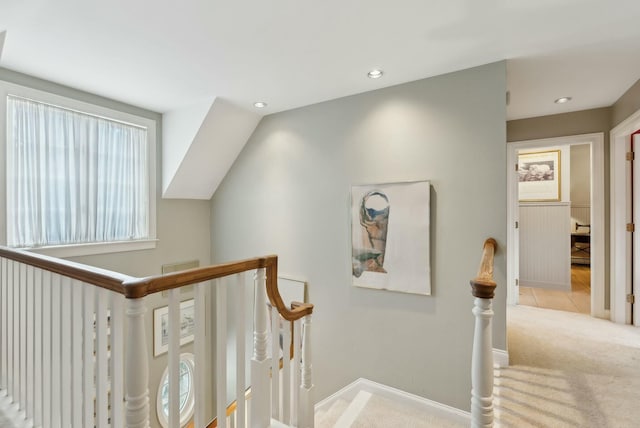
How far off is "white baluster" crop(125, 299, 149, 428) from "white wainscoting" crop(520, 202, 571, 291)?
5.29 metres

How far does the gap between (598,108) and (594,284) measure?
6.27ft

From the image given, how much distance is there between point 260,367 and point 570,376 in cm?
220

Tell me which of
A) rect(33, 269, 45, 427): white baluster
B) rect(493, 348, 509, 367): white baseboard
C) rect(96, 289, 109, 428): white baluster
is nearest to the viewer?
rect(96, 289, 109, 428): white baluster

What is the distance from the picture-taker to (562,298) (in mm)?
4074

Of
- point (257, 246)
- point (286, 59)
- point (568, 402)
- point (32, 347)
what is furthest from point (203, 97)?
point (568, 402)

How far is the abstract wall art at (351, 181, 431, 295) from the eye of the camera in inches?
100

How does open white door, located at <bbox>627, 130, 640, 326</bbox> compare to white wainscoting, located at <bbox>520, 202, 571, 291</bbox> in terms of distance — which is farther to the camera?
white wainscoting, located at <bbox>520, 202, 571, 291</bbox>

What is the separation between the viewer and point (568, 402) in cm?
185

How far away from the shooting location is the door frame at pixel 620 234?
3074 millimetres

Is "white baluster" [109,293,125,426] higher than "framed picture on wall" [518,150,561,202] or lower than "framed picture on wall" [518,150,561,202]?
lower

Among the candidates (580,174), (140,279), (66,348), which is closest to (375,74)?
(140,279)

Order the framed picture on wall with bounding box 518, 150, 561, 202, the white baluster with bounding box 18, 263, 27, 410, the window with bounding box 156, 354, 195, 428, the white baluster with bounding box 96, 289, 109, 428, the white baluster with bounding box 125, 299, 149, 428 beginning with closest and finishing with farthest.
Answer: the white baluster with bounding box 125, 299, 149, 428 < the white baluster with bounding box 96, 289, 109, 428 < the white baluster with bounding box 18, 263, 27, 410 < the window with bounding box 156, 354, 195, 428 < the framed picture on wall with bounding box 518, 150, 561, 202

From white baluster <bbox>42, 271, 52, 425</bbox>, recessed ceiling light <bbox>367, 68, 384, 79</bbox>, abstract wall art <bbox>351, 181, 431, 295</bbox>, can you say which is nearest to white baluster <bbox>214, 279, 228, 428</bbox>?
white baluster <bbox>42, 271, 52, 425</bbox>

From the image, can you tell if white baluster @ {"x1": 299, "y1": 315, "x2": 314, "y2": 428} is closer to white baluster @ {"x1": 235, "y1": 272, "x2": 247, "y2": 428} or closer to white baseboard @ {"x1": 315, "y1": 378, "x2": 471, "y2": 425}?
white baluster @ {"x1": 235, "y1": 272, "x2": 247, "y2": 428}
